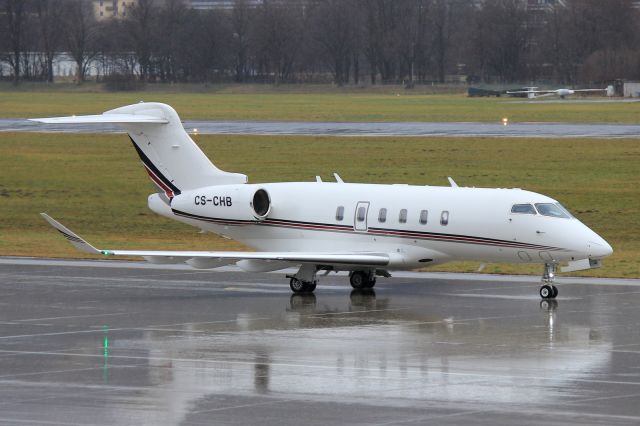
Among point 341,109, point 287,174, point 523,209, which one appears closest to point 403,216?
point 523,209

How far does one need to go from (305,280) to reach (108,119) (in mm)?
6564

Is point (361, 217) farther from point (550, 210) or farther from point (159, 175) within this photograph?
point (159, 175)

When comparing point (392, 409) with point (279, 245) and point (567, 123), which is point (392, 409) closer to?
point (279, 245)

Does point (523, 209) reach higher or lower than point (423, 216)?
higher

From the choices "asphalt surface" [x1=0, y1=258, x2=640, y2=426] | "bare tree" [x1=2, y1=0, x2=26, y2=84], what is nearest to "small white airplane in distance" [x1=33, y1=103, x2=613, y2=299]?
"asphalt surface" [x1=0, y1=258, x2=640, y2=426]

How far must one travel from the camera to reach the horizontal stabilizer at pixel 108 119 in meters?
34.4

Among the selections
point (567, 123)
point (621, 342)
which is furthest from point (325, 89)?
point (621, 342)

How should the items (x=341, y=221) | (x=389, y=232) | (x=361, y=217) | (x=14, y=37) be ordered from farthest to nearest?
1. (x=14, y=37)
2. (x=341, y=221)
3. (x=361, y=217)
4. (x=389, y=232)

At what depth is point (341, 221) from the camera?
3300 cm

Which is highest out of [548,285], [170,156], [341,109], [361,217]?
[170,156]

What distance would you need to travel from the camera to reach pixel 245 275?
36781 mm

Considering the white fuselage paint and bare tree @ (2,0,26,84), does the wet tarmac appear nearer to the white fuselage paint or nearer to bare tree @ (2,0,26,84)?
the white fuselage paint

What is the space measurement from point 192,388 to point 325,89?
499 feet

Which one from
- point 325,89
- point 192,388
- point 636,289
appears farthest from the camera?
point 325,89
